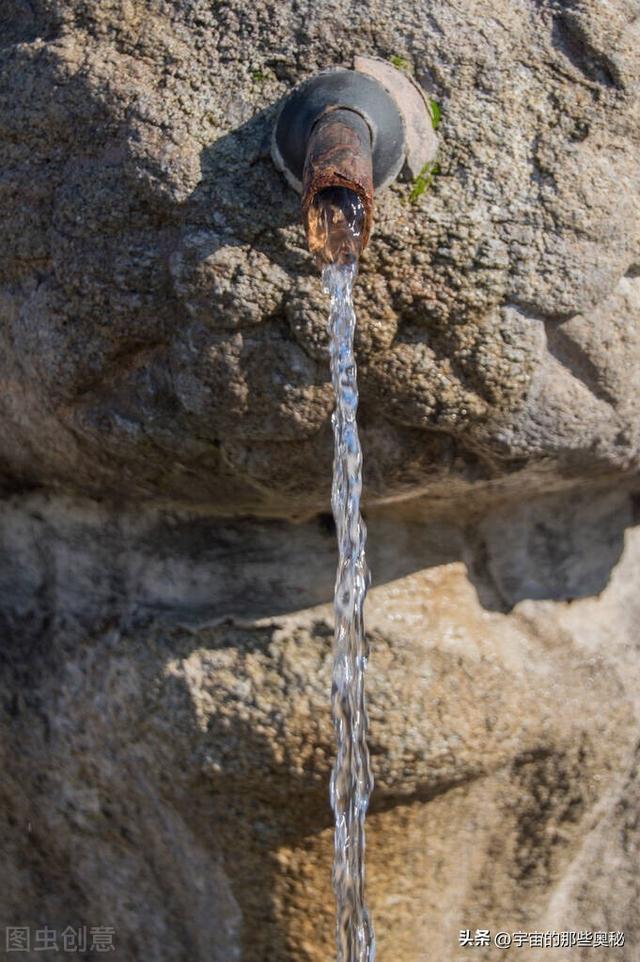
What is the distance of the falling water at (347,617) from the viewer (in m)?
1.06

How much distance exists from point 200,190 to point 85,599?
0.45 meters

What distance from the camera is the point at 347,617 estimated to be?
1.23 m

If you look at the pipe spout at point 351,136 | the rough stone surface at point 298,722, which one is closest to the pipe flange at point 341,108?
the pipe spout at point 351,136

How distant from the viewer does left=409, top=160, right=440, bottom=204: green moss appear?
1.10 meters

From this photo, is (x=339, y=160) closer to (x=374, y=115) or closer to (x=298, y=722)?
(x=374, y=115)

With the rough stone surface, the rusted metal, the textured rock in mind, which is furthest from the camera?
the rough stone surface

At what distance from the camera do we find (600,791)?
4.55 feet

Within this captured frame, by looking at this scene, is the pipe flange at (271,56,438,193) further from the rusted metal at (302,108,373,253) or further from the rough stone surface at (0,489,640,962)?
the rough stone surface at (0,489,640,962)

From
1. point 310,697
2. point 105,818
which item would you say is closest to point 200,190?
point 310,697

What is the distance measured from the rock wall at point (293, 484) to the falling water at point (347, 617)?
28 millimetres

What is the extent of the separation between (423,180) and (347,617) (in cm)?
38

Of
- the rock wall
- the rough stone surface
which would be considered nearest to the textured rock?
the rock wall

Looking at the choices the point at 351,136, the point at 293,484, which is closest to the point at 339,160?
the point at 351,136

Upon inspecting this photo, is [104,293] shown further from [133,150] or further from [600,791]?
[600,791]
